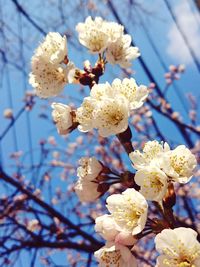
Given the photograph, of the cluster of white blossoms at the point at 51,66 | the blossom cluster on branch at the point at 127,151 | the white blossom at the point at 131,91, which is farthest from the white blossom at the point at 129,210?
the cluster of white blossoms at the point at 51,66

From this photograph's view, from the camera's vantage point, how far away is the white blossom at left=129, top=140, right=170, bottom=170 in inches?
37.6

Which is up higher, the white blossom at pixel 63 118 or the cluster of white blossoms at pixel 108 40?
the cluster of white blossoms at pixel 108 40

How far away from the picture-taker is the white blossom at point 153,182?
3.06ft

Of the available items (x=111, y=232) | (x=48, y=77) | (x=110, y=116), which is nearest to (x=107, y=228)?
(x=111, y=232)

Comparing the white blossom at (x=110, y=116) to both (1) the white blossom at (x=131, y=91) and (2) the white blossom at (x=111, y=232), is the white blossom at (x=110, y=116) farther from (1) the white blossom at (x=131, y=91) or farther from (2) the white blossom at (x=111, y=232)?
(2) the white blossom at (x=111, y=232)

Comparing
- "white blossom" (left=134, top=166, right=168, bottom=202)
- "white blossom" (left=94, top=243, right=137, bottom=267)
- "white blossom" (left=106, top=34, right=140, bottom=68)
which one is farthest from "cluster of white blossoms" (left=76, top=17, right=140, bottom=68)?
"white blossom" (left=94, top=243, right=137, bottom=267)

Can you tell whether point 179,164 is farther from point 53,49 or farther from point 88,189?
point 53,49

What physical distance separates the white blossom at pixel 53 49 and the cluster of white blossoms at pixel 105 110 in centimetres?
17

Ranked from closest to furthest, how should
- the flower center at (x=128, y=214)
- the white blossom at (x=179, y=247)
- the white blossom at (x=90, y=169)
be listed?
the white blossom at (x=179, y=247)
the flower center at (x=128, y=214)
the white blossom at (x=90, y=169)

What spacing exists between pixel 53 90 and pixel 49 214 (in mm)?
1951

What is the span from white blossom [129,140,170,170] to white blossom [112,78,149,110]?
140 millimetres

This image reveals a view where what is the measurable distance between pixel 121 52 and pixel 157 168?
1.53ft

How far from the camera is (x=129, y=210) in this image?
0.98 meters

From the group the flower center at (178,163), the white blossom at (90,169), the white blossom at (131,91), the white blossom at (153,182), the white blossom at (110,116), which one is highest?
the white blossom at (131,91)
